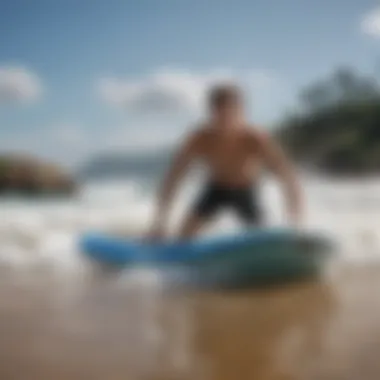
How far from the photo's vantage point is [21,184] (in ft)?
5.10

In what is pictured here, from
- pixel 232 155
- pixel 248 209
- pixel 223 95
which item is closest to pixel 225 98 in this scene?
pixel 223 95

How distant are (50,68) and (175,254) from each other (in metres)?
0.47

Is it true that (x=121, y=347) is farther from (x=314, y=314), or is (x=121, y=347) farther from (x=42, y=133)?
(x=42, y=133)

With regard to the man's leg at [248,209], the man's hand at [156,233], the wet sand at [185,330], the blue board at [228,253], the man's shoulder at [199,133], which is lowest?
the wet sand at [185,330]

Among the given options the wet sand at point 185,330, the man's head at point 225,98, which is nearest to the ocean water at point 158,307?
the wet sand at point 185,330

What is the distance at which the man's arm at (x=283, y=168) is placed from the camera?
1.51 meters

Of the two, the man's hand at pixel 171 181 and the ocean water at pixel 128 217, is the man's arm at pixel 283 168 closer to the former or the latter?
the ocean water at pixel 128 217

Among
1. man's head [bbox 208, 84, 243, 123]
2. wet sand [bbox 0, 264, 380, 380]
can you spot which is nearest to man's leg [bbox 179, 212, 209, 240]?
wet sand [bbox 0, 264, 380, 380]

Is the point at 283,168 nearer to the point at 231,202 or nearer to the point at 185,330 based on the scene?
the point at 231,202

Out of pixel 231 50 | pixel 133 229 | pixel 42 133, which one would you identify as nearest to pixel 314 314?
pixel 133 229

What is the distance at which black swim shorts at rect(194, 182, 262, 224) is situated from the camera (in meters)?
1.50

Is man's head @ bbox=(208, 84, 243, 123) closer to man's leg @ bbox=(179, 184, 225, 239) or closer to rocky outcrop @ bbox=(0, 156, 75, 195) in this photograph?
man's leg @ bbox=(179, 184, 225, 239)

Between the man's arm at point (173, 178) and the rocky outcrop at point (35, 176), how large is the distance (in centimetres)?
19

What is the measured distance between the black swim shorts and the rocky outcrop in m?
0.28
